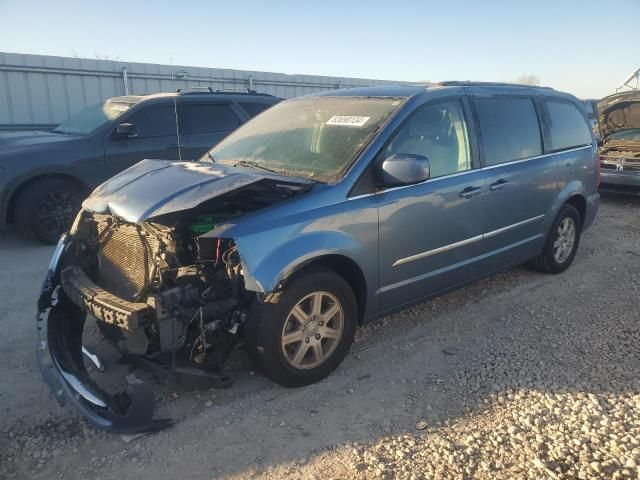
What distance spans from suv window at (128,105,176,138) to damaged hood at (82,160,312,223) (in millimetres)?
3967

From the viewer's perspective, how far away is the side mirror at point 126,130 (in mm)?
6605

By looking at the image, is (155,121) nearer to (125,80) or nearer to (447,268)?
(125,80)

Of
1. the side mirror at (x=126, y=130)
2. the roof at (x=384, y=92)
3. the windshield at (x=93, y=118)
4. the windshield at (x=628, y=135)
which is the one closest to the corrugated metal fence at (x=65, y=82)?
the windshield at (x=93, y=118)

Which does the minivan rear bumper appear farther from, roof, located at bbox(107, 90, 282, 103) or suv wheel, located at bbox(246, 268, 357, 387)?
suv wheel, located at bbox(246, 268, 357, 387)

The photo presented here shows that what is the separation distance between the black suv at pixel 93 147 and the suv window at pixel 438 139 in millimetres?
3136

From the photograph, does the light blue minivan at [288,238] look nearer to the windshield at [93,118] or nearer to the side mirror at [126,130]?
the side mirror at [126,130]

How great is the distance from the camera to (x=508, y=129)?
4516mm

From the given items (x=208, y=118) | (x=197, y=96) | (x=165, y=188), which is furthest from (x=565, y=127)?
(x=197, y=96)

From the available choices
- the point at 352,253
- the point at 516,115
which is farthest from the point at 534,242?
the point at 352,253

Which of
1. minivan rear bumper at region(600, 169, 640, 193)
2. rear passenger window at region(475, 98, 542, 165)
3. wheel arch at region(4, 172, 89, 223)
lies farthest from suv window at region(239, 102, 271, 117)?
minivan rear bumper at region(600, 169, 640, 193)

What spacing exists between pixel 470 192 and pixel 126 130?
4.64m

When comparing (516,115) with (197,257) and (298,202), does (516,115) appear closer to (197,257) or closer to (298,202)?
(298,202)

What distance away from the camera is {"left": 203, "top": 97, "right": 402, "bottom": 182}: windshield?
3.53m

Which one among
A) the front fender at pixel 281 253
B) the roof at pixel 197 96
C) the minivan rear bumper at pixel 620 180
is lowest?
the minivan rear bumper at pixel 620 180
